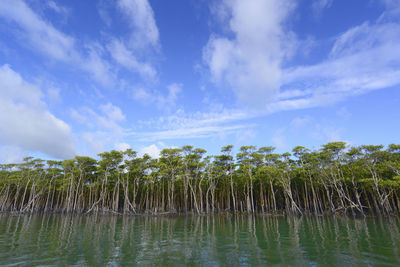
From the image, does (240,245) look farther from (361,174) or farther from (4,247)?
(361,174)

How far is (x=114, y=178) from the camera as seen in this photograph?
50.8m

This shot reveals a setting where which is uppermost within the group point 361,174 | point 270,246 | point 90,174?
point 90,174

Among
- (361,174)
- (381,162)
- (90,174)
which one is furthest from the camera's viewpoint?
(90,174)

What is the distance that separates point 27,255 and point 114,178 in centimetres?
4373

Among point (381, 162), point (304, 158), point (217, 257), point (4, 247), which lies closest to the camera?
point (217, 257)

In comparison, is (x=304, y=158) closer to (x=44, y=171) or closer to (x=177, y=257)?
(x=177, y=257)

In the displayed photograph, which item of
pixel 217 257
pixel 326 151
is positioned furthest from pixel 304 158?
pixel 217 257

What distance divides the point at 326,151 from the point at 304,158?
4926mm

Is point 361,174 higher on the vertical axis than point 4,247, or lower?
higher

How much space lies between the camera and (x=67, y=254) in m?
9.91

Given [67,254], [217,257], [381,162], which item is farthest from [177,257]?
[381,162]

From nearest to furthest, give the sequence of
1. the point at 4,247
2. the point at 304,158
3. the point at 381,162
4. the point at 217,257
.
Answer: the point at 217,257 < the point at 4,247 < the point at 381,162 < the point at 304,158

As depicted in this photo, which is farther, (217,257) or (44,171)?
(44,171)

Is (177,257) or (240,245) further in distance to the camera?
(240,245)
